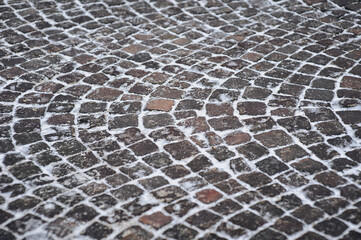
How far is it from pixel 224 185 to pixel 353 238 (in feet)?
2.92

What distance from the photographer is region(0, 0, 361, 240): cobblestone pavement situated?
2.85 meters

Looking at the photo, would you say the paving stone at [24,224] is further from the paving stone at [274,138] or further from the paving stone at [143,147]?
the paving stone at [274,138]

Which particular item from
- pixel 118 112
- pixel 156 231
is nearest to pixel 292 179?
pixel 156 231

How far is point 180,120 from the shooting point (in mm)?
3809

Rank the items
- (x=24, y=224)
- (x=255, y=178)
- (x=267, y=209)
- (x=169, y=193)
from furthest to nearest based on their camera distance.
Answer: (x=255, y=178) < (x=169, y=193) < (x=267, y=209) < (x=24, y=224)

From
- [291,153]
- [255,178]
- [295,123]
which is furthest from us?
[295,123]

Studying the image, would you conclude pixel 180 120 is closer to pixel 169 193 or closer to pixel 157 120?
pixel 157 120

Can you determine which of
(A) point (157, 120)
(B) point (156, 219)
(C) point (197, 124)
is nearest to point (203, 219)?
(B) point (156, 219)

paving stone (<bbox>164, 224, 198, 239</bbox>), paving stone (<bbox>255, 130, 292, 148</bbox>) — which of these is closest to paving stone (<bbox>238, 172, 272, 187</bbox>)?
paving stone (<bbox>255, 130, 292, 148</bbox>)

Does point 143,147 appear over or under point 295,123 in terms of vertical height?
under

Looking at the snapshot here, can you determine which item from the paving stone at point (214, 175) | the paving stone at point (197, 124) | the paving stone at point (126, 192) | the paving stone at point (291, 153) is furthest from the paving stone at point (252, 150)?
the paving stone at point (126, 192)

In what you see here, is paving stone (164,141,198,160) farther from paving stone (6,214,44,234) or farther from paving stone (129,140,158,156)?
paving stone (6,214,44,234)

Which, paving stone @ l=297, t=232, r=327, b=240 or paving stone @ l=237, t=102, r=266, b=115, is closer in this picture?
paving stone @ l=297, t=232, r=327, b=240

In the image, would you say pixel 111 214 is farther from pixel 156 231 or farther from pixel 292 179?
pixel 292 179
